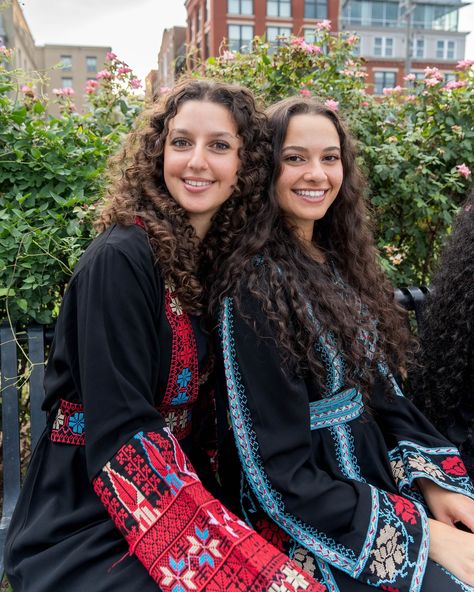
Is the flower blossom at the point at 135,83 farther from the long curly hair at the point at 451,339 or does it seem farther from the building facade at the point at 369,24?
the building facade at the point at 369,24

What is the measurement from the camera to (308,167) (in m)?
1.97

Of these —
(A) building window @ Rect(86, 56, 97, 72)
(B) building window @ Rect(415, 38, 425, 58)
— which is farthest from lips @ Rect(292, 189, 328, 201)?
(A) building window @ Rect(86, 56, 97, 72)

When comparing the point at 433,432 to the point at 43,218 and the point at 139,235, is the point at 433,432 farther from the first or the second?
the point at 43,218

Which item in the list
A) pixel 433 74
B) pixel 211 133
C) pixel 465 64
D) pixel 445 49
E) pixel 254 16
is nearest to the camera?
pixel 211 133

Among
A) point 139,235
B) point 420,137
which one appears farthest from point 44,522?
point 420,137

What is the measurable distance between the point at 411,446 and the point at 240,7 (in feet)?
154

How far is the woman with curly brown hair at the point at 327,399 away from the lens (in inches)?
63.9

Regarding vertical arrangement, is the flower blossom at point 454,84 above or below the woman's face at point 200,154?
above

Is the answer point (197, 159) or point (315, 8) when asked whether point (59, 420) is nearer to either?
point (197, 159)

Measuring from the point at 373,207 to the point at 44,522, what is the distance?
96.2 inches

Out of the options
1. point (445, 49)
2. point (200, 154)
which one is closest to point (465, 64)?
point (200, 154)

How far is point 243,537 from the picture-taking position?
1.47 m

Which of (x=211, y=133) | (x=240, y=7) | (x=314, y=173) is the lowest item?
(x=314, y=173)

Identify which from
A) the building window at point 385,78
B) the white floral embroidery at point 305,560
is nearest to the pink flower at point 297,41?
the white floral embroidery at point 305,560
